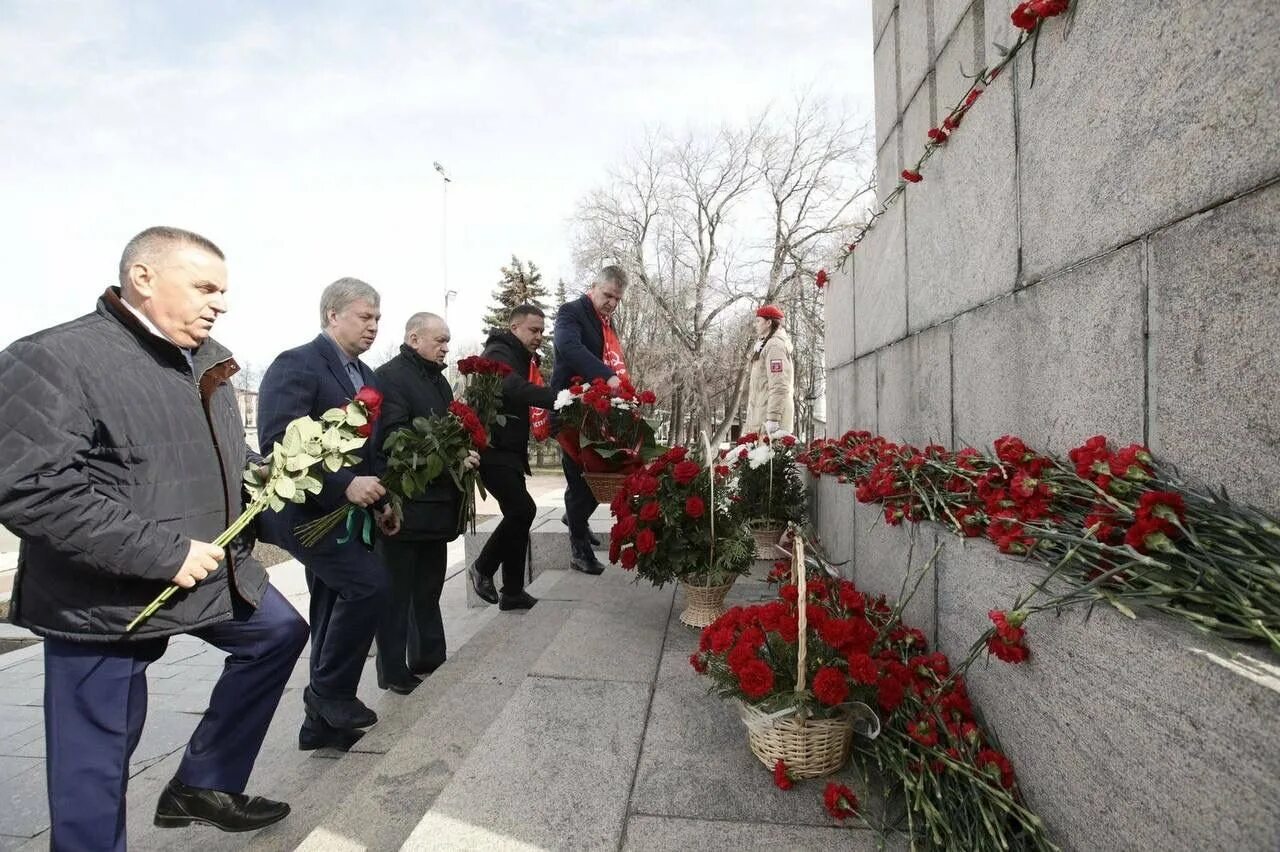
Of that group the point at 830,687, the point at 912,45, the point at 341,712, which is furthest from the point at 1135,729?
the point at 912,45

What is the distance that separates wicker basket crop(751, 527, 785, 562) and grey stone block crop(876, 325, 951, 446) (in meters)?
1.12

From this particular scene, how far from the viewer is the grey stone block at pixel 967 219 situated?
2.51m

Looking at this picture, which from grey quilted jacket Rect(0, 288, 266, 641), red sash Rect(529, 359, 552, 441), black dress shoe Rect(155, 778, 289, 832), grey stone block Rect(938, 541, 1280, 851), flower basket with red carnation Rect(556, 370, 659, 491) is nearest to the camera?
grey stone block Rect(938, 541, 1280, 851)

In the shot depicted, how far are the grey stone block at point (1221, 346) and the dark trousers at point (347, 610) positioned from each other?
2835 mm

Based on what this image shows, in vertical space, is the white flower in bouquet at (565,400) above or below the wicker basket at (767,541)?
above

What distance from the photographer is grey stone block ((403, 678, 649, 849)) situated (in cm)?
183

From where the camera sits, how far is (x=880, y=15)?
4859 mm

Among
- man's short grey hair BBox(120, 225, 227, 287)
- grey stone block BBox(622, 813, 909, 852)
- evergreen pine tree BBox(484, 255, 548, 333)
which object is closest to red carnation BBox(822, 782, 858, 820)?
grey stone block BBox(622, 813, 909, 852)

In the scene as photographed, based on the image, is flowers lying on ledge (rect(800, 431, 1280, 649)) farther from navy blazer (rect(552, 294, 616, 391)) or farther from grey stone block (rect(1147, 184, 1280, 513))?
navy blazer (rect(552, 294, 616, 391))

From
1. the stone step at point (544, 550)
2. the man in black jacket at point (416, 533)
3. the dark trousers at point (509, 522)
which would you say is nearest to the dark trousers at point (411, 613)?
the man in black jacket at point (416, 533)

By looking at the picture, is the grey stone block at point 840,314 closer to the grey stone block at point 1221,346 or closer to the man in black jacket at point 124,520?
the grey stone block at point 1221,346

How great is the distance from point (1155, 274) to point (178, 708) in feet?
16.6

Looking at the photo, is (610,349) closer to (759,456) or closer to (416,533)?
(759,456)

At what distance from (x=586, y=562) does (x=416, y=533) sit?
181cm
